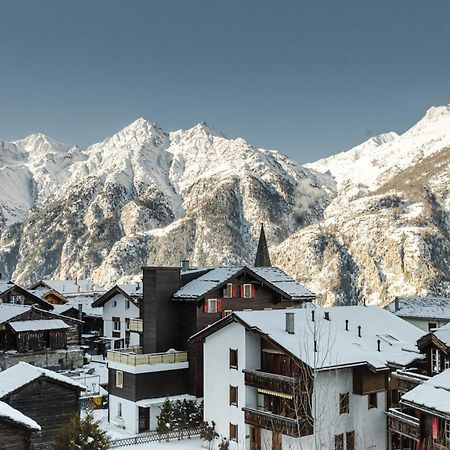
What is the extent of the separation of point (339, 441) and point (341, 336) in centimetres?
510

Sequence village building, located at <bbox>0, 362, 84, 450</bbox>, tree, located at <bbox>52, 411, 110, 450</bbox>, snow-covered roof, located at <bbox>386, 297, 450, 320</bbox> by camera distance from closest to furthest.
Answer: tree, located at <bbox>52, 411, 110, 450</bbox>, village building, located at <bbox>0, 362, 84, 450</bbox>, snow-covered roof, located at <bbox>386, 297, 450, 320</bbox>

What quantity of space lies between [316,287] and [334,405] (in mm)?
133339

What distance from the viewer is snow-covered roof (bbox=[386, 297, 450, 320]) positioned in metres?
55.4

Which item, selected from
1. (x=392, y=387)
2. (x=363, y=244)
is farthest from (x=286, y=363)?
(x=363, y=244)

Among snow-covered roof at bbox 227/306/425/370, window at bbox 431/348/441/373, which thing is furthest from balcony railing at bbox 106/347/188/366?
window at bbox 431/348/441/373

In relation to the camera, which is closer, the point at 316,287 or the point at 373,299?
the point at 373,299

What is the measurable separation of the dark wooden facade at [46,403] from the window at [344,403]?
42.0 ft

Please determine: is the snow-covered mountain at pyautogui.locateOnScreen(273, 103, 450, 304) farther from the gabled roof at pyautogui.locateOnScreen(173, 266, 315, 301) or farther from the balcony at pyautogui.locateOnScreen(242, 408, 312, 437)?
the balcony at pyautogui.locateOnScreen(242, 408, 312, 437)

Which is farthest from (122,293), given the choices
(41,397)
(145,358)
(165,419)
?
(41,397)

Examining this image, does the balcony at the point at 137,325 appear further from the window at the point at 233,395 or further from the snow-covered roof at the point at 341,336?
the snow-covered roof at the point at 341,336

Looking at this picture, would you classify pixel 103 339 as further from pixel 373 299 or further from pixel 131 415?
pixel 373 299

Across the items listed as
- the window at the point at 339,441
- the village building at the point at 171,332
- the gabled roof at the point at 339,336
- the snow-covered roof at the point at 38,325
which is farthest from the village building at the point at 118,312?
the window at the point at 339,441

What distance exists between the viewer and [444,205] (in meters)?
181

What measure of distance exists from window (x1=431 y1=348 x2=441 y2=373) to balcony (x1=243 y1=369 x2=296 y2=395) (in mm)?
6175
